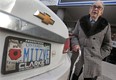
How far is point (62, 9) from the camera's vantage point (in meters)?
18.0

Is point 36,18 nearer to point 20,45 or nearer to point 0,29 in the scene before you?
point 20,45

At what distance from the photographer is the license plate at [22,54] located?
1.57 meters

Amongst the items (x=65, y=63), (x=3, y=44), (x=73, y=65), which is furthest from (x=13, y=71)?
(x=73, y=65)

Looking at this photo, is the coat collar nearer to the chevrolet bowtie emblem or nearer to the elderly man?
the elderly man

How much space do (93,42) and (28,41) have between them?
5.76ft

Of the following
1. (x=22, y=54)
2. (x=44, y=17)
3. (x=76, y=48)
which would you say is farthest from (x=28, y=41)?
(x=76, y=48)

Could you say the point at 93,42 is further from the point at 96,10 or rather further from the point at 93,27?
the point at 96,10

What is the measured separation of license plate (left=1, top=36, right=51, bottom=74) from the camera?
61.8 inches

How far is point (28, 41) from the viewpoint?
172 centimetres

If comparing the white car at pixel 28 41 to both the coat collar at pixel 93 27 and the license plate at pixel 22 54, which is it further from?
the coat collar at pixel 93 27

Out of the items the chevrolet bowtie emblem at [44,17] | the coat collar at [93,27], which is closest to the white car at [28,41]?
the chevrolet bowtie emblem at [44,17]

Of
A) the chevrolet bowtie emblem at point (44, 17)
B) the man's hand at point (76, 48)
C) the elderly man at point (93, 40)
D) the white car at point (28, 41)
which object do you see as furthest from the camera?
the elderly man at point (93, 40)

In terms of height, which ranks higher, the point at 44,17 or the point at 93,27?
the point at 93,27

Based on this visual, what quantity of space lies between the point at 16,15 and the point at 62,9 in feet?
54.3
